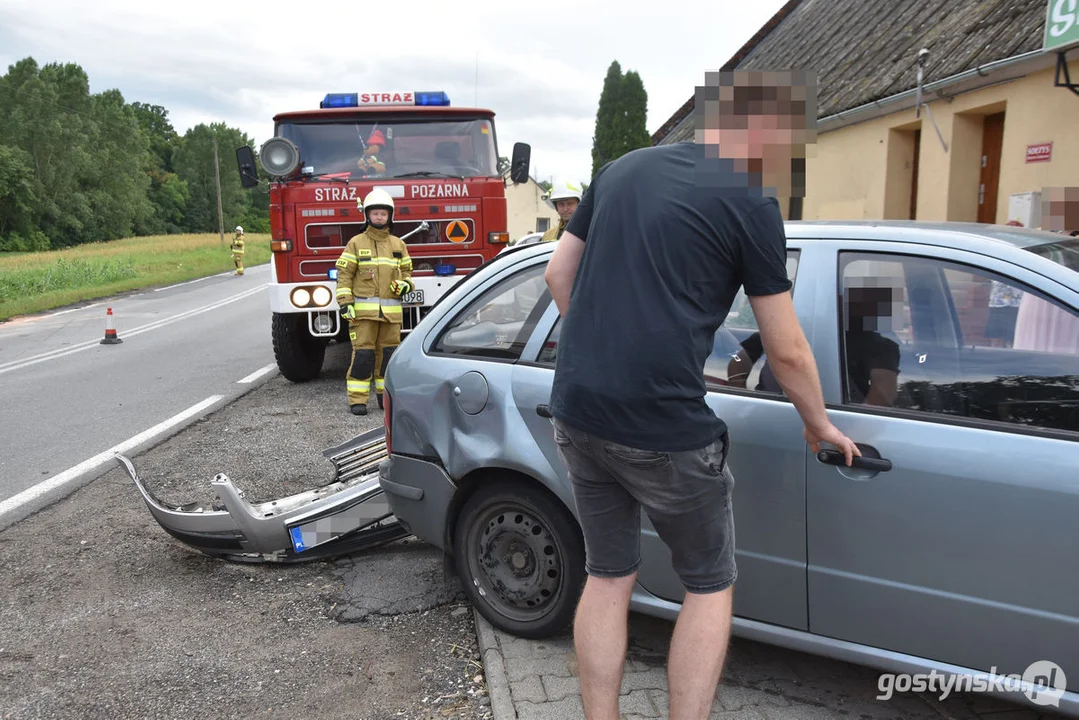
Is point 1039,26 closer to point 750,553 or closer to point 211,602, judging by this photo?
point 750,553

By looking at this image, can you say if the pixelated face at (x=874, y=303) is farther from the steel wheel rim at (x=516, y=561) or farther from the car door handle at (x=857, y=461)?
the steel wheel rim at (x=516, y=561)

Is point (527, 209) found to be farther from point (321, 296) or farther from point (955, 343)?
point (955, 343)

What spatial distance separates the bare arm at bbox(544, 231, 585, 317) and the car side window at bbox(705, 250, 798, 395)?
22.9 inches

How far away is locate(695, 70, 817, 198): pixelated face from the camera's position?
203 cm

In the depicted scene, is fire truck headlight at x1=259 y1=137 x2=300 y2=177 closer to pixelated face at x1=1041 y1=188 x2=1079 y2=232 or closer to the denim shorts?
pixelated face at x1=1041 y1=188 x2=1079 y2=232

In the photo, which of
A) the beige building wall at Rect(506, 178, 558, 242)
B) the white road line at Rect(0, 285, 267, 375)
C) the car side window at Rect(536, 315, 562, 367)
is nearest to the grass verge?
the white road line at Rect(0, 285, 267, 375)

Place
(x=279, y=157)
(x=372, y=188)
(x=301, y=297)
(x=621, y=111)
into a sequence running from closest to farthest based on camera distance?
1. (x=279, y=157)
2. (x=301, y=297)
3. (x=372, y=188)
4. (x=621, y=111)

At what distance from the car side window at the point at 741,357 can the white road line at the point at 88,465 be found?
4.19 meters

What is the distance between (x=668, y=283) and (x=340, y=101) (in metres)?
7.24

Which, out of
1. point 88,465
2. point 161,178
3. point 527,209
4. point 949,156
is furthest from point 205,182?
point 88,465

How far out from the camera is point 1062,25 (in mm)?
7305

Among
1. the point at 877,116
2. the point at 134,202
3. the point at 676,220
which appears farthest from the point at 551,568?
the point at 134,202

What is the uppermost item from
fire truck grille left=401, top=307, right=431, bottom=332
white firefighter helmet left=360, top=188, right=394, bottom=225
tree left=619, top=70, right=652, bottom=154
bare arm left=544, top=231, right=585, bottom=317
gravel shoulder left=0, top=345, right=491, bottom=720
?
tree left=619, top=70, right=652, bottom=154

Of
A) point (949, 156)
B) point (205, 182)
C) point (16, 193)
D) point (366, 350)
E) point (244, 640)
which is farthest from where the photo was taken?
point (205, 182)
